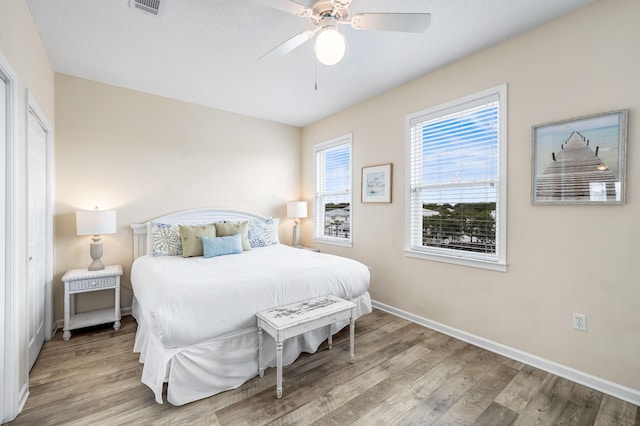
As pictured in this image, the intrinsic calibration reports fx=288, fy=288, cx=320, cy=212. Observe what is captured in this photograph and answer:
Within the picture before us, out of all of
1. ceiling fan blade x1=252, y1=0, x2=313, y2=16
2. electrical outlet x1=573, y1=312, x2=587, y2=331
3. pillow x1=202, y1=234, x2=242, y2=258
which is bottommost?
electrical outlet x1=573, y1=312, x2=587, y2=331

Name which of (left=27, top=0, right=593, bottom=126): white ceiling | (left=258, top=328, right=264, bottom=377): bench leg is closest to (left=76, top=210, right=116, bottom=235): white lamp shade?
(left=27, top=0, right=593, bottom=126): white ceiling

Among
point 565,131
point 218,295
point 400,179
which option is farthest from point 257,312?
point 565,131

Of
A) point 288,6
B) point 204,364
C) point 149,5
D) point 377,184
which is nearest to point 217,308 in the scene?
point 204,364

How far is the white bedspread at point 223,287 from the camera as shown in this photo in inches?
73.2

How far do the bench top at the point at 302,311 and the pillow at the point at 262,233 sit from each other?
5.49 ft

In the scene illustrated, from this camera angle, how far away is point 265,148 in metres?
4.65

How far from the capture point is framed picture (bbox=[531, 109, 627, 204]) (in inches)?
76.0

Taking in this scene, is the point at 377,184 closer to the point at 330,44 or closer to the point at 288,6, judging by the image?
the point at 330,44

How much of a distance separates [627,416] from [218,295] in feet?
8.84

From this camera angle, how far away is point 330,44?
5.77 ft

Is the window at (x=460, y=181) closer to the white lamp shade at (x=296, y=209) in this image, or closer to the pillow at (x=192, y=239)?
the white lamp shade at (x=296, y=209)

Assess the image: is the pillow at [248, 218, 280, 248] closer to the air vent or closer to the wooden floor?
the wooden floor

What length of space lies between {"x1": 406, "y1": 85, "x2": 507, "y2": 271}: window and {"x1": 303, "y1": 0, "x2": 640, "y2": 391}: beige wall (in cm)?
9

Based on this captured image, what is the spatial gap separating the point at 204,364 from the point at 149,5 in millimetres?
2551
